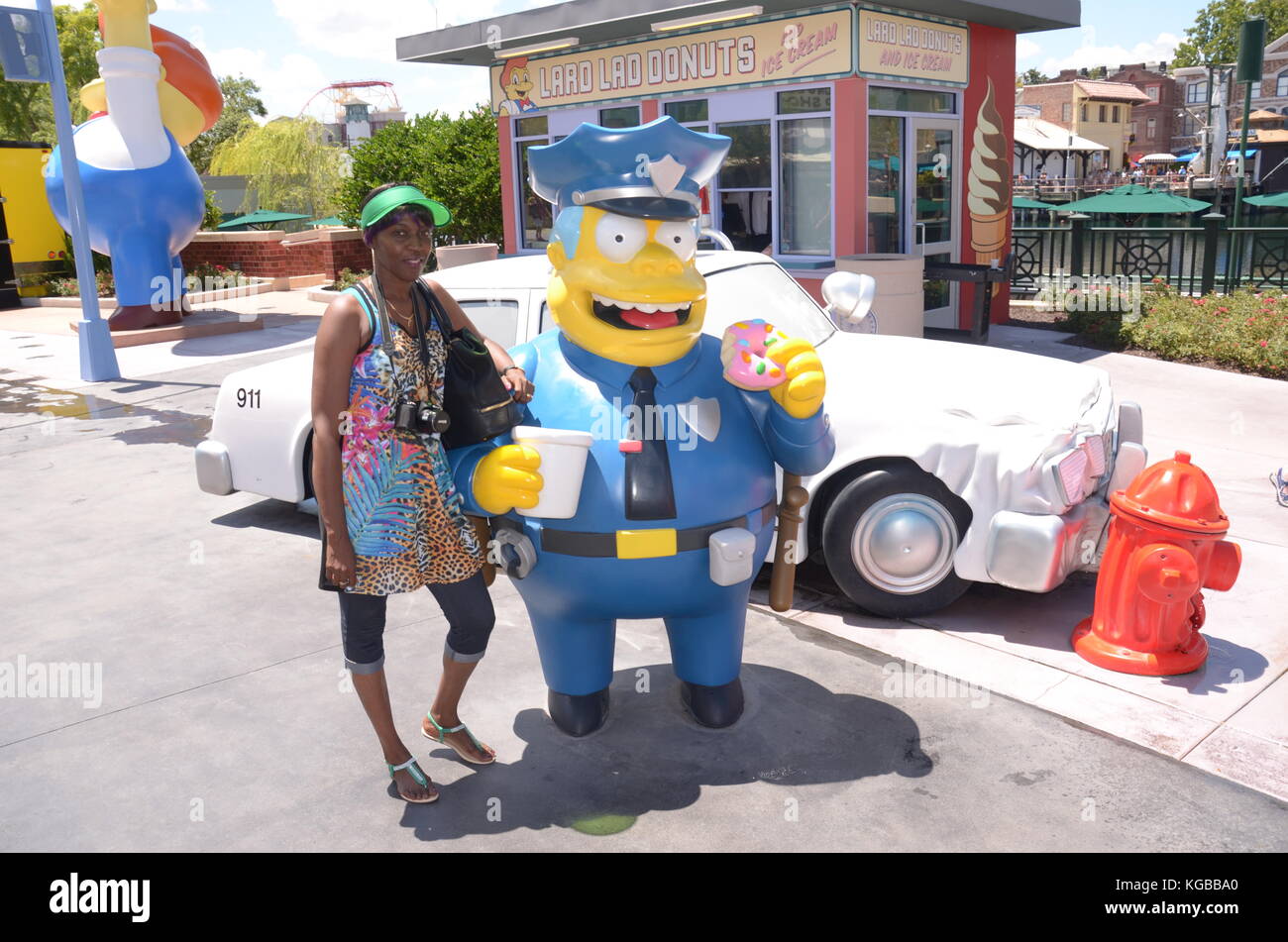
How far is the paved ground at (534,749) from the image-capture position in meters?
3.33

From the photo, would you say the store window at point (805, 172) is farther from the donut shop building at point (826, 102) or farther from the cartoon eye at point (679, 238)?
the cartoon eye at point (679, 238)

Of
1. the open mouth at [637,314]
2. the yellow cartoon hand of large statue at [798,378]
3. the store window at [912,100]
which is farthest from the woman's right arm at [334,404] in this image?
the store window at [912,100]

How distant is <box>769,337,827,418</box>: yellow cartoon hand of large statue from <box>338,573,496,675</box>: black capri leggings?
1155 millimetres

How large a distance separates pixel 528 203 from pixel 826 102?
5434 millimetres

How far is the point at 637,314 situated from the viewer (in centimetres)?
347

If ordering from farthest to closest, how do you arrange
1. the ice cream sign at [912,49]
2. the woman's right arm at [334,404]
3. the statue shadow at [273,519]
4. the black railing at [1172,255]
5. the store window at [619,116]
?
the black railing at [1172,255] → the store window at [619,116] → the ice cream sign at [912,49] → the statue shadow at [273,519] → the woman's right arm at [334,404]

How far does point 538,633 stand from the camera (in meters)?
3.83

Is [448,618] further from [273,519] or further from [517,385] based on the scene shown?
[273,519]

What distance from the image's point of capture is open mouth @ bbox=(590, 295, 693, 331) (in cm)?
345

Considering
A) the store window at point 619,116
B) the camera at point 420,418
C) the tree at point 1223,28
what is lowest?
the camera at point 420,418

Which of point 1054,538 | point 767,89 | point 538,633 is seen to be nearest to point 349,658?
point 538,633

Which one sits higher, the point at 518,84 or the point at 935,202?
the point at 518,84

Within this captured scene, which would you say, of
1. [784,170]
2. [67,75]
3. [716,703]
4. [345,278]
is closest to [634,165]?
[716,703]
